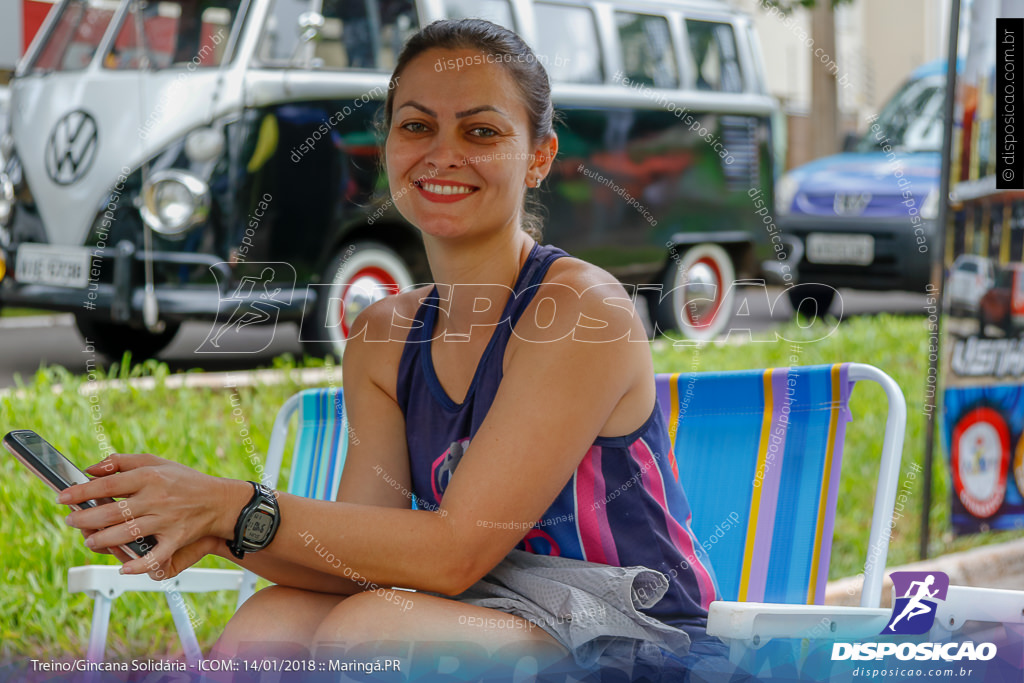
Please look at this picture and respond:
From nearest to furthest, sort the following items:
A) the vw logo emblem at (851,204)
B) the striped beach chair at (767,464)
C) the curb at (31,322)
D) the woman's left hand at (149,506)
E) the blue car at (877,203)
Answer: the woman's left hand at (149,506), the striped beach chair at (767,464), the curb at (31,322), the blue car at (877,203), the vw logo emblem at (851,204)

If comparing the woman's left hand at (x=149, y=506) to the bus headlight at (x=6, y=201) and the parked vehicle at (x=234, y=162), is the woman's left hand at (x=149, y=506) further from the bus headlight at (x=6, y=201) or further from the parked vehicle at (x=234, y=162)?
the bus headlight at (x=6, y=201)

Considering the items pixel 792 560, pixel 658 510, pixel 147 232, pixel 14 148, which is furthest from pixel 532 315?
pixel 14 148

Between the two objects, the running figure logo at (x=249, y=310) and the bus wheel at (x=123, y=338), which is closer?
the running figure logo at (x=249, y=310)

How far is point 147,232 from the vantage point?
14.3 ft

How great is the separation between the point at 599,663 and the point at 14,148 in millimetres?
4445

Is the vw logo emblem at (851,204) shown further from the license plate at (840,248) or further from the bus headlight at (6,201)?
the bus headlight at (6,201)

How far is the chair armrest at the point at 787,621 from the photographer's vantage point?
1.43 m

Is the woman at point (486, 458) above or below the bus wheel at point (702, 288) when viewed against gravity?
above

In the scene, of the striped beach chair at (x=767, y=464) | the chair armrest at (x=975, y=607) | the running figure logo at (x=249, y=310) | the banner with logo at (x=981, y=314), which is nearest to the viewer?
the chair armrest at (x=975, y=607)

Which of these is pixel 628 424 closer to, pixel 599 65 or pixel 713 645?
pixel 713 645

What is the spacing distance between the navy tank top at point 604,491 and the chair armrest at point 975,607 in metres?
0.31

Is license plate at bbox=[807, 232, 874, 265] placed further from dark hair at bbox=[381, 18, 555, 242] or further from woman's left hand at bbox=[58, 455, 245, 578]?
woman's left hand at bbox=[58, 455, 245, 578]


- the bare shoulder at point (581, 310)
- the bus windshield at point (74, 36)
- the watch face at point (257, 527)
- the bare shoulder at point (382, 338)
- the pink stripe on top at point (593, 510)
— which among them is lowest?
the pink stripe on top at point (593, 510)

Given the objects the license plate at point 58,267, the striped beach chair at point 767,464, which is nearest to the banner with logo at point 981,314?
the striped beach chair at point 767,464
